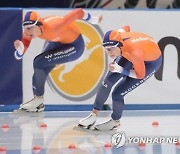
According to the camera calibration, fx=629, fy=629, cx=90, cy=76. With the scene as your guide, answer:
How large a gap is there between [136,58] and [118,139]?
84cm

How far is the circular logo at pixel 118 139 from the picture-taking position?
20.2 feet

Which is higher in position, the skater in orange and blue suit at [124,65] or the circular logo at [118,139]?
the skater in orange and blue suit at [124,65]

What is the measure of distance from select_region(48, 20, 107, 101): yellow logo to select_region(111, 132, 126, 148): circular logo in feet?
5.35

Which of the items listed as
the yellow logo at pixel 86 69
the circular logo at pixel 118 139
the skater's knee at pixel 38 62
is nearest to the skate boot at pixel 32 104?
the skater's knee at pixel 38 62

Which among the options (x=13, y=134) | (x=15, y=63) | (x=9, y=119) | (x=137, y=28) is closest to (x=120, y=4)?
(x=137, y=28)

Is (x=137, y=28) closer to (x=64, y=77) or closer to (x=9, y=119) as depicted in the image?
(x=64, y=77)

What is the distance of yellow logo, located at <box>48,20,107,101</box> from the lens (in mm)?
8156

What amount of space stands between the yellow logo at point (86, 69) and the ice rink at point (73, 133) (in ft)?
1.09

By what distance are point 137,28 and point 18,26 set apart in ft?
5.06

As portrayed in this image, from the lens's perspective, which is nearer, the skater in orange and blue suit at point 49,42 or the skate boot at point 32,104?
the skater in orange and blue suit at point 49,42

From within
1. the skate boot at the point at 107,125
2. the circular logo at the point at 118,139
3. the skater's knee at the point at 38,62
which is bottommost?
the skate boot at the point at 107,125

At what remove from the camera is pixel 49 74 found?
811cm

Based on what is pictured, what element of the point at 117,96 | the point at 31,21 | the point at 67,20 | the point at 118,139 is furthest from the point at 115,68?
the point at 31,21

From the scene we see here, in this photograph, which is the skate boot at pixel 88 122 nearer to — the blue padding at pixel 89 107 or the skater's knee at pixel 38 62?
the skater's knee at pixel 38 62
